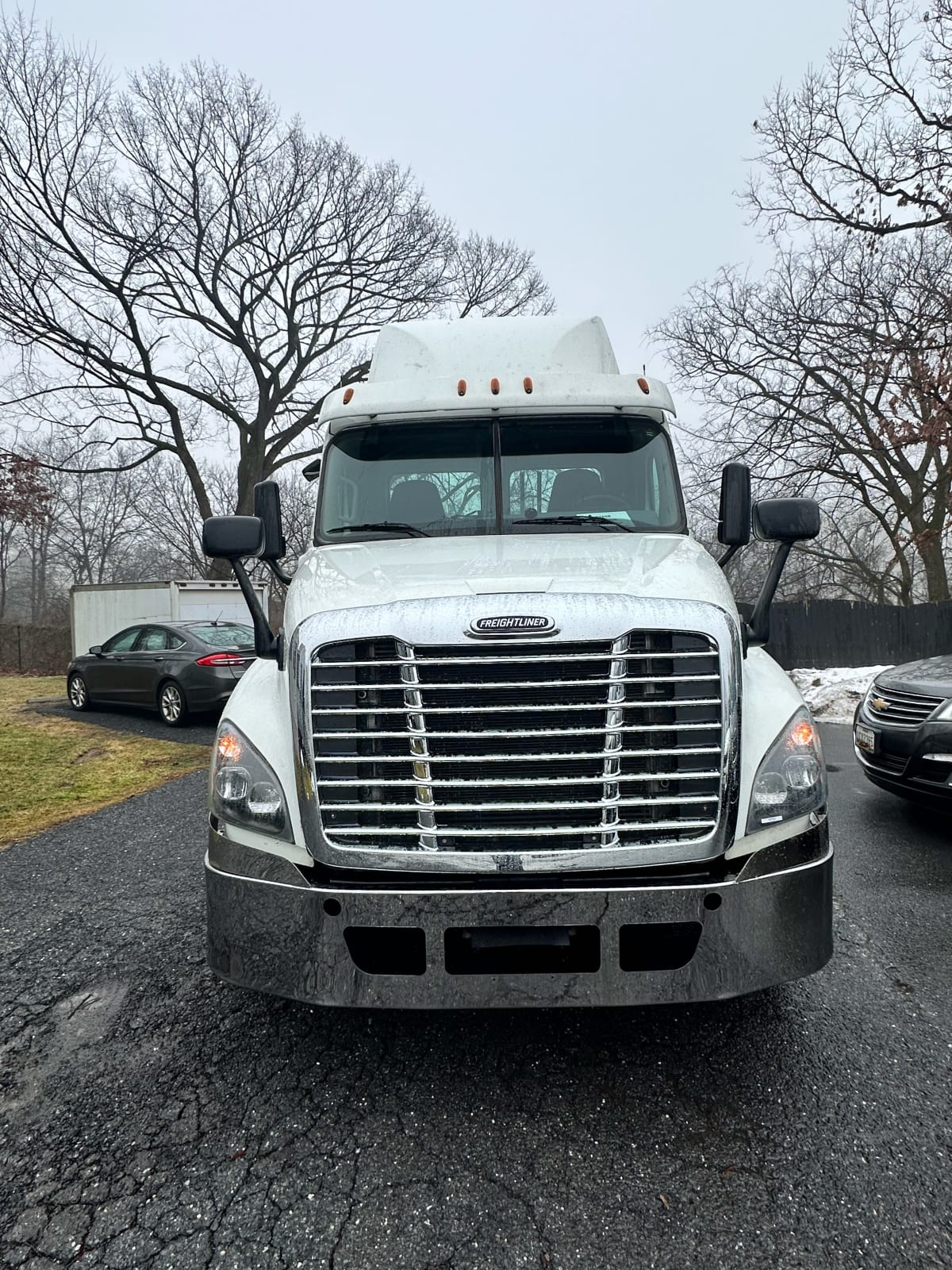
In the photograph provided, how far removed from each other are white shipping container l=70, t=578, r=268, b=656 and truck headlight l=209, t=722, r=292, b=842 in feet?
43.9

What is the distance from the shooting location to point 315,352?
25.0 meters

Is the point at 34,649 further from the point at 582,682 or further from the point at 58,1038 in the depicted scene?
the point at 582,682

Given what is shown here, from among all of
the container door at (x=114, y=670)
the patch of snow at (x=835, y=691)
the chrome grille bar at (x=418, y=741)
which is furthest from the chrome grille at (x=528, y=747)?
the container door at (x=114, y=670)

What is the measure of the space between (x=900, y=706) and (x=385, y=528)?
158 inches

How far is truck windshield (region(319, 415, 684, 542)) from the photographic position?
373 centimetres

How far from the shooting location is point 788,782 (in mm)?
2592

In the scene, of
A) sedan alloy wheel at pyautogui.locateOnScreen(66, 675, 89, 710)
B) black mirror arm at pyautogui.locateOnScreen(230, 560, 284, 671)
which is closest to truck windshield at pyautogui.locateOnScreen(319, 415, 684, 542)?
black mirror arm at pyautogui.locateOnScreen(230, 560, 284, 671)

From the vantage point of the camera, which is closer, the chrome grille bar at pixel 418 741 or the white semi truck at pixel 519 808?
the white semi truck at pixel 519 808

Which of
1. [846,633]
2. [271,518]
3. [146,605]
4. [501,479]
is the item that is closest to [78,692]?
[146,605]

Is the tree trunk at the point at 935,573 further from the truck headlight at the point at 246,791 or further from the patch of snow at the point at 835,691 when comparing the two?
the truck headlight at the point at 246,791

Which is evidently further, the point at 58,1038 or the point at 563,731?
the point at 58,1038

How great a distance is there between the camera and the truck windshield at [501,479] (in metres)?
3.73

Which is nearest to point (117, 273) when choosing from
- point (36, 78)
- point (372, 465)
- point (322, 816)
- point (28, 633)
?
point (36, 78)

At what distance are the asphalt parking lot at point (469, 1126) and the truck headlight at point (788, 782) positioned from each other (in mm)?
910
